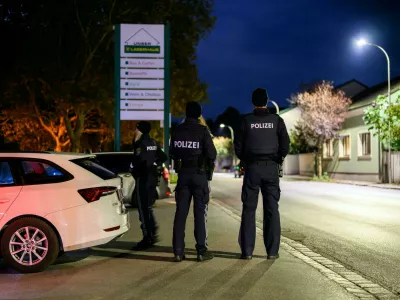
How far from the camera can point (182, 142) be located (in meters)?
7.06

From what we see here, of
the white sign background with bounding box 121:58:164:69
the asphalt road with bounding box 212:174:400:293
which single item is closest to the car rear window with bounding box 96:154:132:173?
the asphalt road with bounding box 212:174:400:293

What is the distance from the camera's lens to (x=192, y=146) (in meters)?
7.02

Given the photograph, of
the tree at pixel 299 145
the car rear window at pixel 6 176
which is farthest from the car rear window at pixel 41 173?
the tree at pixel 299 145

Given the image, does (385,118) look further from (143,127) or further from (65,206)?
(65,206)

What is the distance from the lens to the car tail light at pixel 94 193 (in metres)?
6.82

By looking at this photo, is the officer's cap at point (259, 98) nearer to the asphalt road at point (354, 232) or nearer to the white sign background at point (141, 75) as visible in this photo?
the asphalt road at point (354, 232)

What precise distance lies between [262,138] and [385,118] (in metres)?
23.5

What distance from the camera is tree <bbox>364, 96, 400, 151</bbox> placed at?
2769 centimetres

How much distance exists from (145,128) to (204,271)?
283 cm

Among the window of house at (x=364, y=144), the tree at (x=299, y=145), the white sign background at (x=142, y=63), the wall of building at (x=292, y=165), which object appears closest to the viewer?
the white sign background at (x=142, y=63)

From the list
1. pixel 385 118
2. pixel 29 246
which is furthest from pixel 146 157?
pixel 385 118

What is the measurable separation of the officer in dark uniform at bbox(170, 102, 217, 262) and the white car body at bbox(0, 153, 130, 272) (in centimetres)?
88

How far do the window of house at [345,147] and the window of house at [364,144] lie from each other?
6.01ft

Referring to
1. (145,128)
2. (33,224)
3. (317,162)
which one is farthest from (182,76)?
(33,224)
